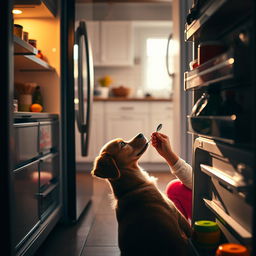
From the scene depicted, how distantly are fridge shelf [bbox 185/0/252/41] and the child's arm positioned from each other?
514 mm

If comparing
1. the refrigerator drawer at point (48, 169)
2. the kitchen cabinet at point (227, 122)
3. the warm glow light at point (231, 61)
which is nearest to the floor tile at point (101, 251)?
the refrigerator drawer at point (48, 169)

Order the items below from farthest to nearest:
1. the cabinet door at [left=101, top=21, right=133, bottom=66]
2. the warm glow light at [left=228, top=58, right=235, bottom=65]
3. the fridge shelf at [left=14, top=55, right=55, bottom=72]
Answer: the cabinet door at [left=101, top=21, right=133, bottom=66], the fridge shelf at [left=14, top=55, right=55, bottom=72], the warm glow light at [left=228, top=58, right=235, bottom=65]

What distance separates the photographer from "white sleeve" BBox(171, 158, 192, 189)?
1.85m

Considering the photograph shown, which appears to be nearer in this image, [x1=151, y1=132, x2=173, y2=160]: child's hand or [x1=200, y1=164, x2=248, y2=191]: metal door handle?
[x1=200, y1=164, x2=248, y2=191]: metal door handle

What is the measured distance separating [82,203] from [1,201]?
4.72ft

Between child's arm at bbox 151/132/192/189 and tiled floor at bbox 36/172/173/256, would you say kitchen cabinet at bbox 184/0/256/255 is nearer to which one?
child's arm at bbox 151/132/192/189

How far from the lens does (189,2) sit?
8.54 feet

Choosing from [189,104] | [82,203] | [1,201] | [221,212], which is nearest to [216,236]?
[221,212]

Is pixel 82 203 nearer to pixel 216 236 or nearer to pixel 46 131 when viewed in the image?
pixel 46 131

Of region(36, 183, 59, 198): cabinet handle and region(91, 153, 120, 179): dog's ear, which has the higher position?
region(91, 153, 120, 179): dog's ear

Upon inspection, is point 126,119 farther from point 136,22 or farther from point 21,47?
point 21,47

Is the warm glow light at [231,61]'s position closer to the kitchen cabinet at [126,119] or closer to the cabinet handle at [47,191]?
the cabinet handle at [47,191]

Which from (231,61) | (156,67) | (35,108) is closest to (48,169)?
(35,108)

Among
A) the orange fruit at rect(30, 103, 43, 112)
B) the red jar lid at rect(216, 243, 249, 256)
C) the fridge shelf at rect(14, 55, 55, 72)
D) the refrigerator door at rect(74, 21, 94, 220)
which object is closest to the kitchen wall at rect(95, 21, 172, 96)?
the refrigerator door at rect(74, 21, 94, 220)
